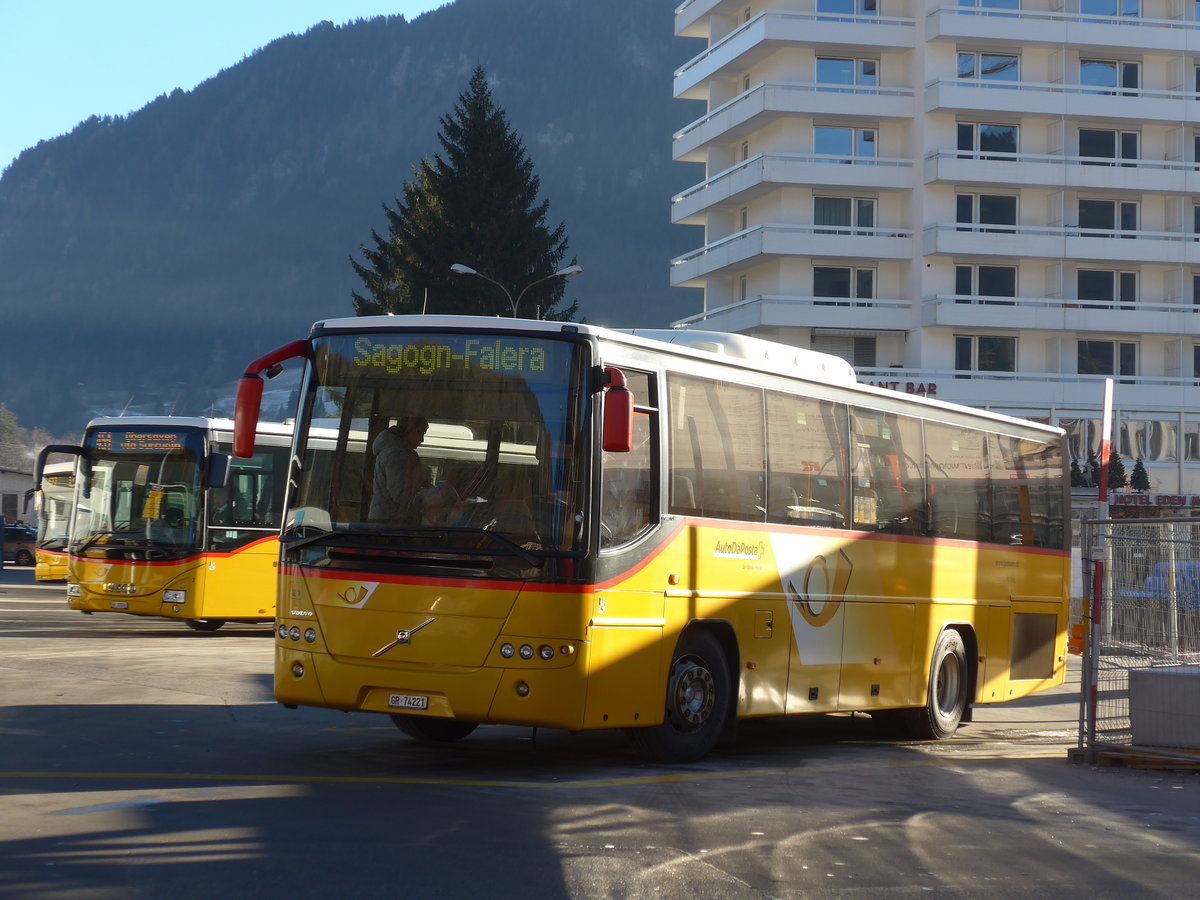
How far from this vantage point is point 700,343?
14.0m

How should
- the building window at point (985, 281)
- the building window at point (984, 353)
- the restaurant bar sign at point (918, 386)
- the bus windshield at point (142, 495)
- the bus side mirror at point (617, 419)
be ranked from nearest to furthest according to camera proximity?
1. the bus side mirror at point (617, 419)
2. the bus windshield at point (142, 495)
3. the restaurant bar sign at point (918, 386)
4. the building window at point (985, 281)
5. the building window at point (984, 353)

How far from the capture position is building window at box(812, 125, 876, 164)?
6481cm

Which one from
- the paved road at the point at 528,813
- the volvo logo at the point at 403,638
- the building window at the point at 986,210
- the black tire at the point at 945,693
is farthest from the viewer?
the building window at the point at 986,210

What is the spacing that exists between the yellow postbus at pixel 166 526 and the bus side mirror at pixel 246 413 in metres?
12.6

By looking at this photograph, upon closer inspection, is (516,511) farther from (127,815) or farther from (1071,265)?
(1071,265)

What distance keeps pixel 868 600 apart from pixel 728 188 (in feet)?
179

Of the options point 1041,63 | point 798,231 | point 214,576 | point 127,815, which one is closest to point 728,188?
point 798,231

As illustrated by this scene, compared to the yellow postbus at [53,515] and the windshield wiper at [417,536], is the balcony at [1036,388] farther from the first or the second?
the windshield wiper at [417,536]

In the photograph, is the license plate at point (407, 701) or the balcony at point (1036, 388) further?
the balcony at point (1036, 388)


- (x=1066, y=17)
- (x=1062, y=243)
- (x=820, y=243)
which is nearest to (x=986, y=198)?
(x=1062, y=243)

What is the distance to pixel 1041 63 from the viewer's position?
65.4m

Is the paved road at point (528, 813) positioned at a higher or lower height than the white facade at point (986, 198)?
lower

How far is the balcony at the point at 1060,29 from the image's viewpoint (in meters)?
63.5

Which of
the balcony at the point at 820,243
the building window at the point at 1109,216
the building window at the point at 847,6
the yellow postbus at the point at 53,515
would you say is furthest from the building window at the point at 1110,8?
the yellow postbus at the point at 53,515
